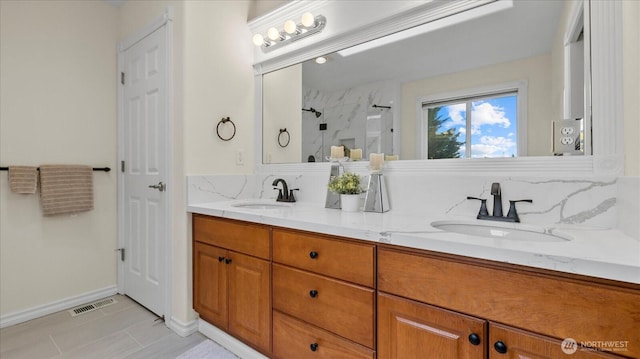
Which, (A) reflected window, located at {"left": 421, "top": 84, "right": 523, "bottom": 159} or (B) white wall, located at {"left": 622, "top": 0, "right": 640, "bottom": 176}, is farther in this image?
(A) reflected window, located at {"left": 421, "top": 84, "right": 523, "bottom": 159}

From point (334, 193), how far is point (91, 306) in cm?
215

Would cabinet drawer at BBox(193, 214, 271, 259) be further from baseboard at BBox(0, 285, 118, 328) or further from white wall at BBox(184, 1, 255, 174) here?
baseboard at BBox(0, 285, 118, 328)

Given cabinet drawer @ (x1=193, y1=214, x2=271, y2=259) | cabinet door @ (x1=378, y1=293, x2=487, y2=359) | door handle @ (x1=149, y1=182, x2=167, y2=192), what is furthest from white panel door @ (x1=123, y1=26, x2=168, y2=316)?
cabinet door @ (x1=378, y1=293, x2=487, y2=359)

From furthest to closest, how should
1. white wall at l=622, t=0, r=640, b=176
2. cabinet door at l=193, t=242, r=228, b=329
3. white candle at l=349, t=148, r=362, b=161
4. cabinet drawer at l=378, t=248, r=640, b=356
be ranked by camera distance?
1. white candle at l=349, t=148, r=362, b=161
2. cabinet door at l=193, t=242, r=228, b=329
3. white wall at l=622, t=0, r=640, b=176
4. cabinet drawer at l=378, t=248, r=640, b=356

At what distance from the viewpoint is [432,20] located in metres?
1.60

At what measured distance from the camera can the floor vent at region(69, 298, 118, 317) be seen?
7.44 ft

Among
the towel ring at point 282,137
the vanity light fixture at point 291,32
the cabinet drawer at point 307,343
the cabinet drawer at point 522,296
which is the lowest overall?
the cabinet drawer at point 307,343

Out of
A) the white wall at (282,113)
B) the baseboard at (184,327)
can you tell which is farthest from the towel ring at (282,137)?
the baseboard at (184,327)

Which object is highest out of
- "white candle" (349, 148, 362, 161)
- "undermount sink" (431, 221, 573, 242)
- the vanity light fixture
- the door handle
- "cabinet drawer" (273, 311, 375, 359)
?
the vanity light fixture

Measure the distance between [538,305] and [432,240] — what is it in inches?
12.1

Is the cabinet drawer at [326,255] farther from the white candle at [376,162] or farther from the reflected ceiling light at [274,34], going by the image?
the reflected ceiling light at [274,34]

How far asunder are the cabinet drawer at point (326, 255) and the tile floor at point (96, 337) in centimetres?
102

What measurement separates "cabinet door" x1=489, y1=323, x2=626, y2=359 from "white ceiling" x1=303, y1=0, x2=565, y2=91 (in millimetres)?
1195

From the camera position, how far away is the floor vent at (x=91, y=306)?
2269 mm
